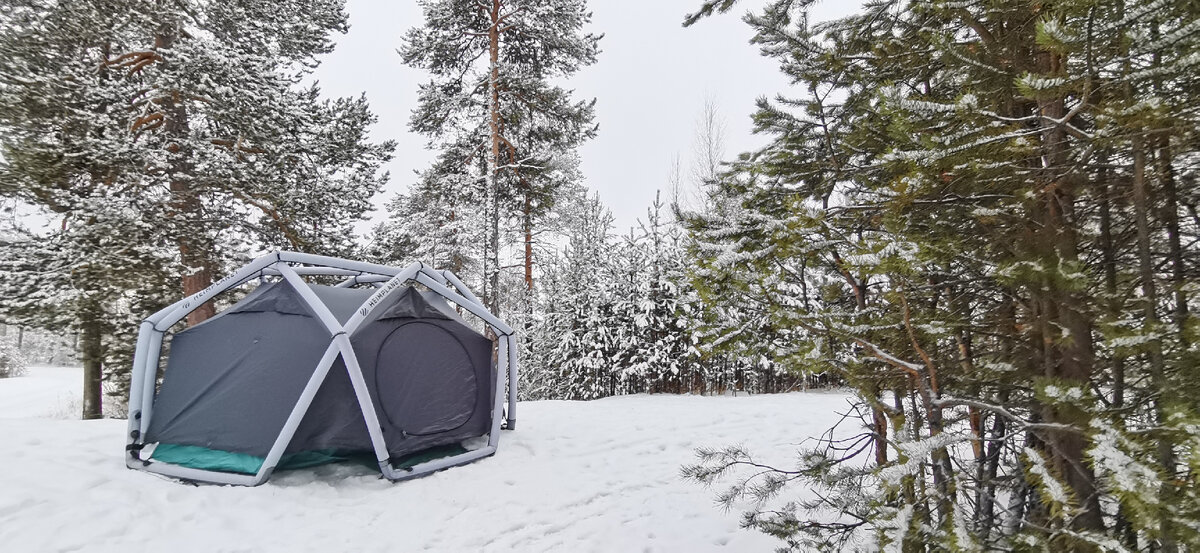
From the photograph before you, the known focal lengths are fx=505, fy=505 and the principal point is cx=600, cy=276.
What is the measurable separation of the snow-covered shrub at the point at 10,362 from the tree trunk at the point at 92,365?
68.7ft

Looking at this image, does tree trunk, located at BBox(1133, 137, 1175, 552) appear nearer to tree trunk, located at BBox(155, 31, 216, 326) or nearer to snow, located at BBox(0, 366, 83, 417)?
tree trunk, located at BBox(155, 31, 216, 326)

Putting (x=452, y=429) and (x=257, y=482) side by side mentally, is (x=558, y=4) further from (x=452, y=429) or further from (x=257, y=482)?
(x=257, y=482)

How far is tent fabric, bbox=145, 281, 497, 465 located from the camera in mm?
4043

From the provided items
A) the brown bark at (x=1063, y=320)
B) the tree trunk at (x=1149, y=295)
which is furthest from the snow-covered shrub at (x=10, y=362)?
the tree trunk at (x=1149, y=295)

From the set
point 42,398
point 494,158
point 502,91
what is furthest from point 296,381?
point 42,398

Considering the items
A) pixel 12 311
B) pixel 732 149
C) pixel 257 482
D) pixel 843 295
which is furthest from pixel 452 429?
pixel 732 149

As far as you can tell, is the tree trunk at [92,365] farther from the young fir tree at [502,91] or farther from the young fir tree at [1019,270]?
the young fir tree at [1019,270]

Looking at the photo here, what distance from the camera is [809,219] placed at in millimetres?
1789

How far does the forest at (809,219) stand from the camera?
4.83 ft

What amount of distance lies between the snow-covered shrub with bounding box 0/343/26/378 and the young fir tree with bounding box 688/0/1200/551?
1335 inches

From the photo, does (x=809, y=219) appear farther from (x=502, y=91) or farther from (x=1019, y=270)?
(x=502, y=91)

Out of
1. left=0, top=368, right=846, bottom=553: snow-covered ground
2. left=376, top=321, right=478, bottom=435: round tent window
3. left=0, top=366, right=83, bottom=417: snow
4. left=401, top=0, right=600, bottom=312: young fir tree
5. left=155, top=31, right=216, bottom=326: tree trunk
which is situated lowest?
left=0, top=366, right=83, bottom=417: snow

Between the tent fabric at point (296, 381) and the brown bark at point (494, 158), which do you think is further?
the brown bark at point (494, 158)

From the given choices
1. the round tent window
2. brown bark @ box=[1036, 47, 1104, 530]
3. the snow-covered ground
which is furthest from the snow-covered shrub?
brown bark @ box=[1036, 47, 1104, 530]
